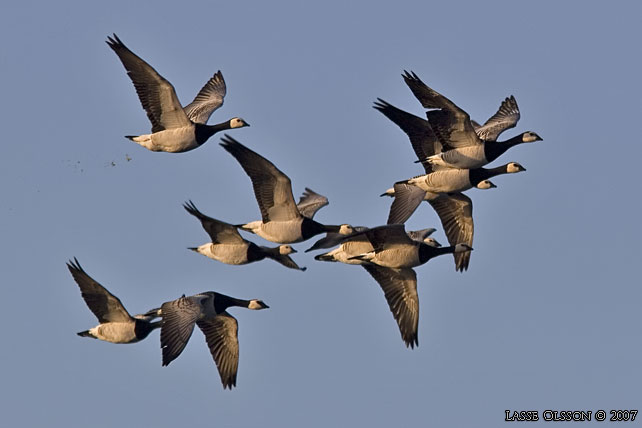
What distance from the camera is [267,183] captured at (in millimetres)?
24312

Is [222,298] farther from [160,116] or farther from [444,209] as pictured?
[444,209]

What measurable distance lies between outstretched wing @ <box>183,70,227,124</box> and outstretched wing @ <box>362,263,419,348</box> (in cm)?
705

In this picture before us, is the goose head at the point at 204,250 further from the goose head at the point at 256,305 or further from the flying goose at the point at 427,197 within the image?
the flying goose at the point at 427,197

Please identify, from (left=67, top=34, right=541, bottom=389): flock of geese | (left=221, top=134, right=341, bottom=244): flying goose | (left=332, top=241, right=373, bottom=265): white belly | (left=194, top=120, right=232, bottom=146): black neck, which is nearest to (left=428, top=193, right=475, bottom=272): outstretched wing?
(left=67, top=34, right=541, bottom=389): flock of geese

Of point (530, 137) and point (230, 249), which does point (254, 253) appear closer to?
point (230, 249)

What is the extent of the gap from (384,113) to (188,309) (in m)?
6.33

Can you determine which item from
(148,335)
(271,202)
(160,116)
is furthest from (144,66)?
(148,335)

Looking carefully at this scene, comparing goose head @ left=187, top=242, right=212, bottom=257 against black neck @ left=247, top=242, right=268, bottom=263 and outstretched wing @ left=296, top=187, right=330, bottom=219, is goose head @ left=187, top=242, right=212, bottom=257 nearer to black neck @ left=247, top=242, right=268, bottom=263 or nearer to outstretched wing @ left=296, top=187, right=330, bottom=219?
black neck @ left=247, top=242, right=268, bottom=263

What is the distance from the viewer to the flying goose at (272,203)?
24.1m

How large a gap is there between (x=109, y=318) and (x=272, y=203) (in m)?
4.65

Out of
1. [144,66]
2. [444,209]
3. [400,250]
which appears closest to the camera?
[400,250]

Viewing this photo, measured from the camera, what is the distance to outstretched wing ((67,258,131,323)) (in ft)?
84.6

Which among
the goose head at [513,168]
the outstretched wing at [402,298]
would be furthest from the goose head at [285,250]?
the goose head at [513,168]

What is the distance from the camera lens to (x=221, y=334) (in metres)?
26.6
